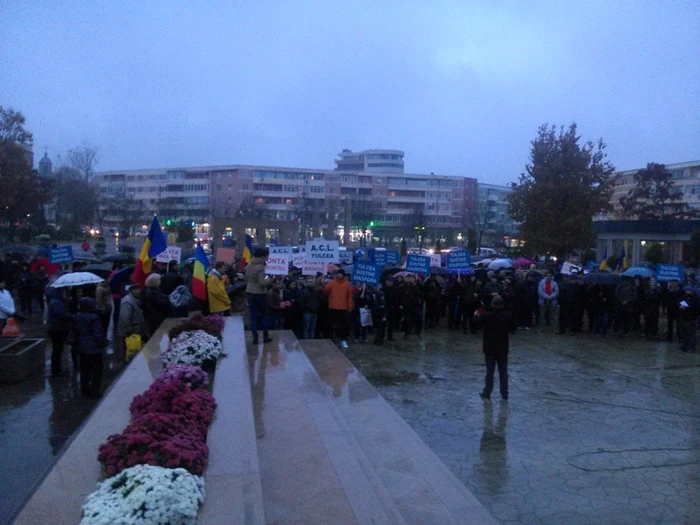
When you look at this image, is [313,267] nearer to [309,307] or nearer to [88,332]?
[309,307]

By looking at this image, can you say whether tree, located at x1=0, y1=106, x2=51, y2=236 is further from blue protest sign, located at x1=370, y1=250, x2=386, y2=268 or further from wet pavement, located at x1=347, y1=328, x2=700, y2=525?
wet pavement, located at x1=347, y1=328, x2=700, y2=525

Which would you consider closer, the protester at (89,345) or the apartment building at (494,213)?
the protester at (89,345)

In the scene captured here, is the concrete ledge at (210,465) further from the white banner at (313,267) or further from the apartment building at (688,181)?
the apartment building at (688,181)

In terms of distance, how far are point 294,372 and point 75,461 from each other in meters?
5.02

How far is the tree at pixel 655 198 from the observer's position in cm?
5656

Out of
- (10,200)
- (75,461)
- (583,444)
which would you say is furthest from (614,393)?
(10,200)

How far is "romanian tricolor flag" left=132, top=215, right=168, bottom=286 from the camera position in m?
14.9

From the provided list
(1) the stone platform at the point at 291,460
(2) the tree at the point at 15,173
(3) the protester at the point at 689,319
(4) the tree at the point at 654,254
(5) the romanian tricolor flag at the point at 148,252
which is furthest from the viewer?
(4) the tree at the point at 654,254

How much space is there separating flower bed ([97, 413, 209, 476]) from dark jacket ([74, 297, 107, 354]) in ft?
17.0

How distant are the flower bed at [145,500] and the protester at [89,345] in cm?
615

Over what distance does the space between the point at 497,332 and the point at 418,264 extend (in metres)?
8.77

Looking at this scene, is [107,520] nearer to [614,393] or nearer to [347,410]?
[347,410]

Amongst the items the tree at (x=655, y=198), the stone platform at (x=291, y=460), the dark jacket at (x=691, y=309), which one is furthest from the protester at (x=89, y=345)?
the tree at (x=655, y=198)

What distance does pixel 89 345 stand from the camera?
1014 centimetres
